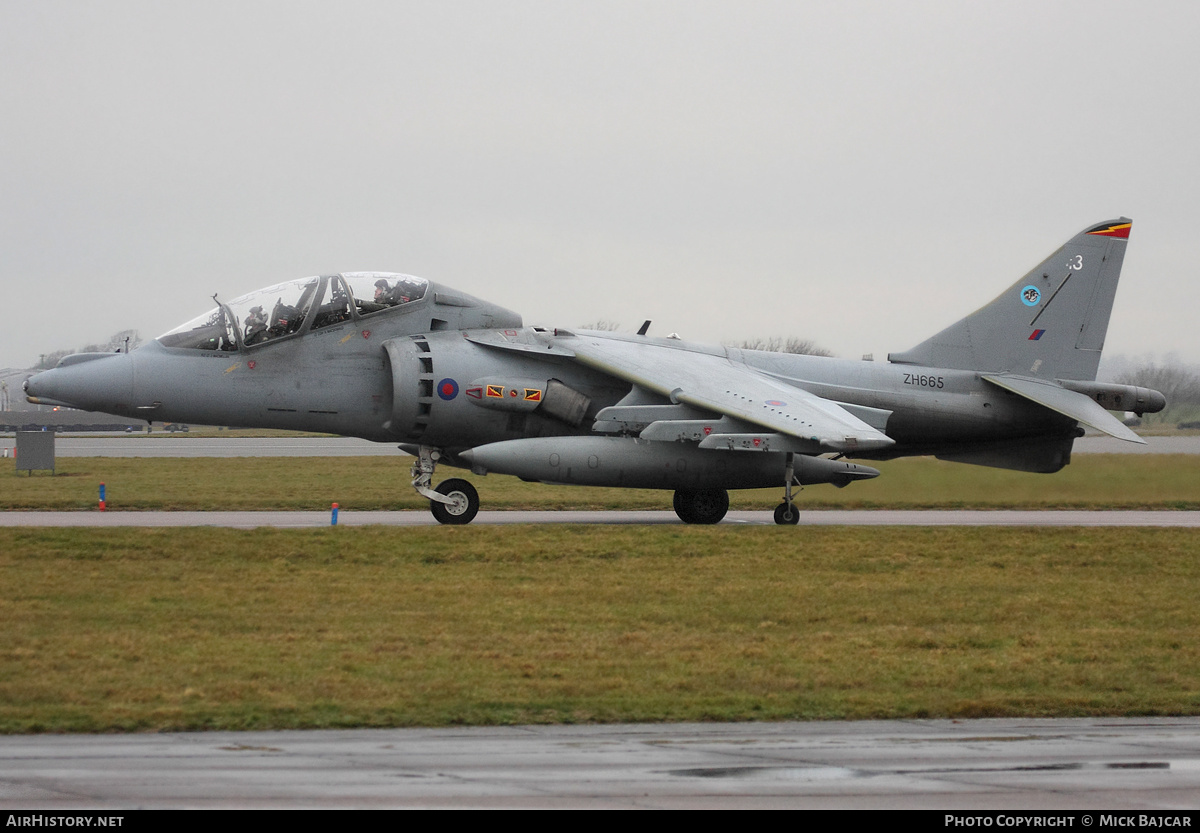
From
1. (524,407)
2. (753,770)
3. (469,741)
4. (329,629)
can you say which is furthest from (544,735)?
(524,407)

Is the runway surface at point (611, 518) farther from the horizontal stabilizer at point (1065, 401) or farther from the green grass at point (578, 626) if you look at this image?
the green grass at point (578, 626)

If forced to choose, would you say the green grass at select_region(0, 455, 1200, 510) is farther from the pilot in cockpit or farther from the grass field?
the pilot in cockpit

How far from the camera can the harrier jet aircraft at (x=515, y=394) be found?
1745 centimetres

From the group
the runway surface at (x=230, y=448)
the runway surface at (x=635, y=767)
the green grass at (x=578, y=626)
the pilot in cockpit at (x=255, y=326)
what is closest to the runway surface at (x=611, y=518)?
the green grass at (x=578, y=626)

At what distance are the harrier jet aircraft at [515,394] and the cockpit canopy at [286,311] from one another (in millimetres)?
22

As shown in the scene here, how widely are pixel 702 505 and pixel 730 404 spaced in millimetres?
2293

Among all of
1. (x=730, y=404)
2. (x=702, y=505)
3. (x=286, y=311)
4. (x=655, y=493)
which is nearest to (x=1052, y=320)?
(x=730, y=404)

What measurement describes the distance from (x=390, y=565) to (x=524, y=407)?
16.8 ft

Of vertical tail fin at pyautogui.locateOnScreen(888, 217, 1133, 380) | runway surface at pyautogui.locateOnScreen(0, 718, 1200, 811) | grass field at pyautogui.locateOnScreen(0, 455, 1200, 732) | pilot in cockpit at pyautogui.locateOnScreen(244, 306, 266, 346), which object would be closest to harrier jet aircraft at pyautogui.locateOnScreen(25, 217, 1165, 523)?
pilot in cockpit at pyautogui.locateOnScreen(244, 306, 266, 346)

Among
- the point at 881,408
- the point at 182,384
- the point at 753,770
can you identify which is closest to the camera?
the point at 753,770

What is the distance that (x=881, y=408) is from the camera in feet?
65.8
